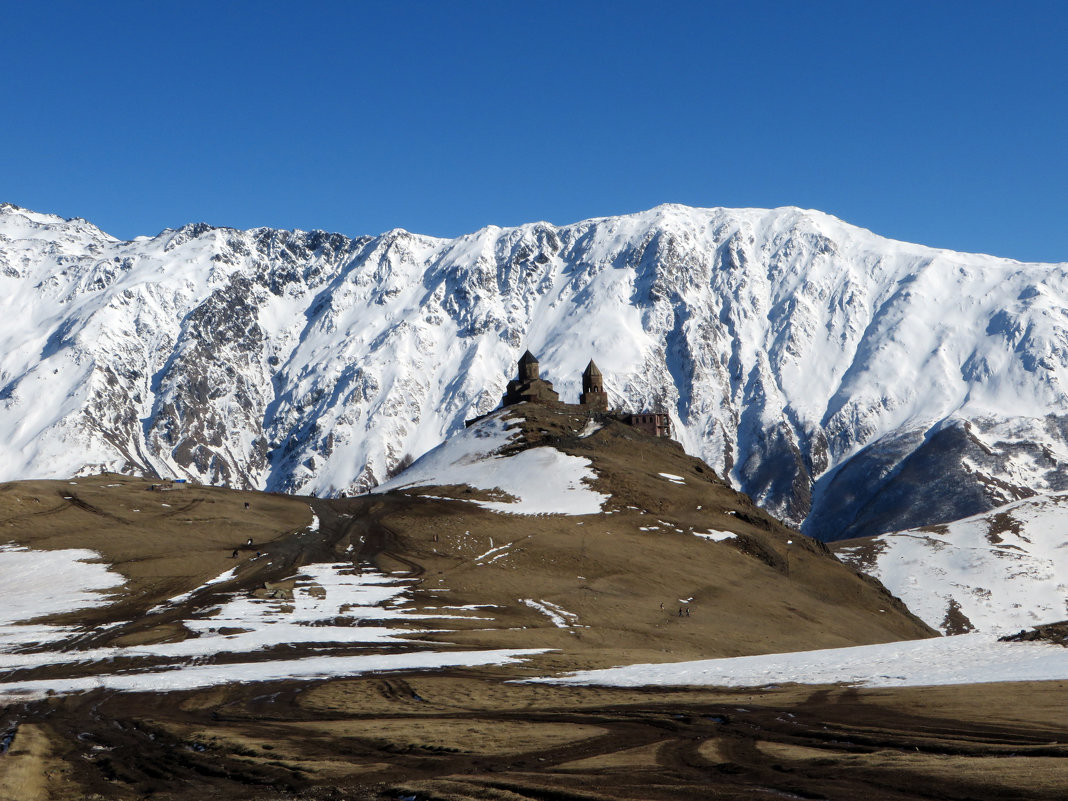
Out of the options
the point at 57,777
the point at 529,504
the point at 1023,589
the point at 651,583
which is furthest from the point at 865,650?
the point at 1023,589

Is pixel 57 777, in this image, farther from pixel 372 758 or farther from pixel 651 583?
pixel 651 583

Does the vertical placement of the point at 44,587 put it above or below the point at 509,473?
below

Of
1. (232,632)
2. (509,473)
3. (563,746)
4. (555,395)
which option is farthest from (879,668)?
(555,395)

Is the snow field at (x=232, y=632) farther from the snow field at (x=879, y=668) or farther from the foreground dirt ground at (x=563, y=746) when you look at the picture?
the snow field at (x=879, y=668)

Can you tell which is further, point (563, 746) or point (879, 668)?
point (879, 668)

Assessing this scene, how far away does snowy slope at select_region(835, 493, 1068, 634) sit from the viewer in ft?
434

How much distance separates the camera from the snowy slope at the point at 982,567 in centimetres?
13238

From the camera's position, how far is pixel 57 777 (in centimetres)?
2714

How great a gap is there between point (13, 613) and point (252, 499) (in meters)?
54.5

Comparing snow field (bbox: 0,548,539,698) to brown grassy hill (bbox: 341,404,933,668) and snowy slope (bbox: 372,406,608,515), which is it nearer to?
brown grassy hill (bbox: 341,404,933,668)

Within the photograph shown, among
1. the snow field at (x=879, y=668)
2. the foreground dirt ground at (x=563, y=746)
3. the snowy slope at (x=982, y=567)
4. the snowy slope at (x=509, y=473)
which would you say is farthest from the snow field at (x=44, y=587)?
the snowy slope at (x=982, y=567)

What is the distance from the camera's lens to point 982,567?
14538 centimetres

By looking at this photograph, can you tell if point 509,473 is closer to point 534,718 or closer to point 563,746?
point 534,718

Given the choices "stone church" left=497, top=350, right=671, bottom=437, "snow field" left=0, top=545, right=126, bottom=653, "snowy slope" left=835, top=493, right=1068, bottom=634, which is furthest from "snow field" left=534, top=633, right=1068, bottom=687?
"stone church" left=497, top=350, right=671, bottom=437
